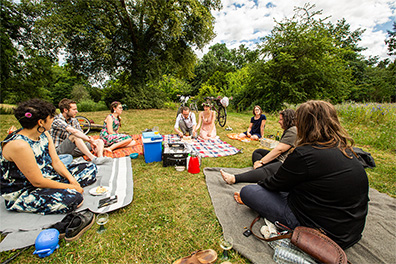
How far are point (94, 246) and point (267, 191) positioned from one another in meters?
1.82

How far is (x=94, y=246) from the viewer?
5.30ft

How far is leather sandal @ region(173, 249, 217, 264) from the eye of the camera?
142 cm

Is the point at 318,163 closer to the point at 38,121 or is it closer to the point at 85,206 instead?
the point at 85,206

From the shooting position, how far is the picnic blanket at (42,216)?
1589mm

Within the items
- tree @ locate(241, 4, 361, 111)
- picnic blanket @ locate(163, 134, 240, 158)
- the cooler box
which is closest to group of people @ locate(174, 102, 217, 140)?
picnic blanket @ locate(163, 134, 240, 158)

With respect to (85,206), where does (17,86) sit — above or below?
above

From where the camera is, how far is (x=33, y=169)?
1.67 m

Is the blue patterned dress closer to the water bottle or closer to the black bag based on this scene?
the water bottle

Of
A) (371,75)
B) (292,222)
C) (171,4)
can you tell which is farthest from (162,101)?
(371,75)

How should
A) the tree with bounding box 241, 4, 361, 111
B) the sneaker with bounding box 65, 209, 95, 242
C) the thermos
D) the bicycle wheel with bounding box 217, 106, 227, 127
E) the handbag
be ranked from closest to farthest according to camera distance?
the handbag → the sneaker with bounding box 65, 209, 95, 242 → the thermos → the bicycle wheel with bounding box 217, 106, 227, 127 → the tree with bounding box 241, 4, 361, 111

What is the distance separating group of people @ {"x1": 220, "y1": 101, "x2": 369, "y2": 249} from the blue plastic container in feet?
6.87

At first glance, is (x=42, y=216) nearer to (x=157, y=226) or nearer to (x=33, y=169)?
(x=33, y=169)

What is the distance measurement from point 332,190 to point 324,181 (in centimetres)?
8

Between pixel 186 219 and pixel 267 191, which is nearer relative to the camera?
pixel 267 191
